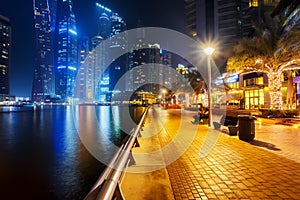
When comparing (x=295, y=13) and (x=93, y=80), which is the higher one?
(x=93, y=80)

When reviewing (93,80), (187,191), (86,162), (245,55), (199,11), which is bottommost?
(86,162)

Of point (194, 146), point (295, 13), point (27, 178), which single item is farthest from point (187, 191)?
point (295, 13)

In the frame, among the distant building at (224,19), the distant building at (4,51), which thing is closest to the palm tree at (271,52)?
the distant building at (224,19)

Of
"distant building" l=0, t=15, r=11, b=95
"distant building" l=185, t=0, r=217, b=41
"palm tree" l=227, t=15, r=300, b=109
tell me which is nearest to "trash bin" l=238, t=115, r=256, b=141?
"palm tree" l=227, t=15, r=300, b=109

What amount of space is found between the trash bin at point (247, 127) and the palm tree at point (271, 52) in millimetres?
9736

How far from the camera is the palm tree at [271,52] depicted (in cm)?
1490

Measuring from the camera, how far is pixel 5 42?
135m

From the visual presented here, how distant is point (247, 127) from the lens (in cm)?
835

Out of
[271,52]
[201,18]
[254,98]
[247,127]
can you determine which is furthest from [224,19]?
[247,127]

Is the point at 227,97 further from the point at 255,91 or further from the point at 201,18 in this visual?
the point at 201,18

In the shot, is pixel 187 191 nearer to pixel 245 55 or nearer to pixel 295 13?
pixel 245 55

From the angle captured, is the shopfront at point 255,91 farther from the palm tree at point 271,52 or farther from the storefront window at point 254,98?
the palm tree at point 271,52

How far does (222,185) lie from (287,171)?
2026 millimetres

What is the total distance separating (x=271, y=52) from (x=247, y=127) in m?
10.5
